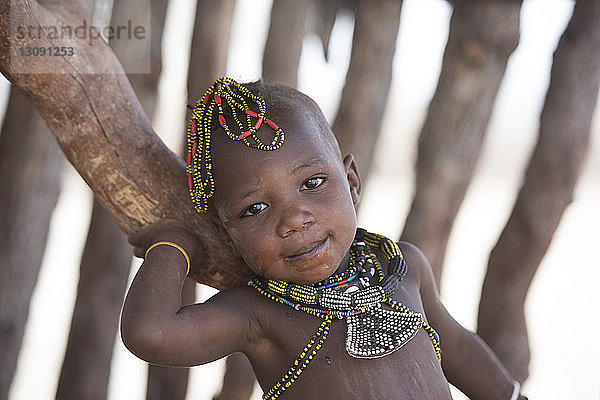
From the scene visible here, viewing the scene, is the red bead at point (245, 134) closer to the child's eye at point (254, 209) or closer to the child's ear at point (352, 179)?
the child's eye at point (254, 209)

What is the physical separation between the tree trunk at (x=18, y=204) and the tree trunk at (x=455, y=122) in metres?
1.52

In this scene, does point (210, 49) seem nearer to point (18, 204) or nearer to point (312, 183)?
point (18, 204)

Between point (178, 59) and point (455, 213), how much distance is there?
217cm

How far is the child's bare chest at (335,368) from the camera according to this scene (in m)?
1.58

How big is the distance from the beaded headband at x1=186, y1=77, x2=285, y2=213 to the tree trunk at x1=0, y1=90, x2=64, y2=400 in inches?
59.3

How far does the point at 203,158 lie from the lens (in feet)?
5.34

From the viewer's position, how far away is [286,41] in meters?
3.11

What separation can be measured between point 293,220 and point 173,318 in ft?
1.07

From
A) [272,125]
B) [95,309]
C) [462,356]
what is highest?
[272,125]

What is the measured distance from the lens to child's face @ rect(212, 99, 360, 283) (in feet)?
5.10

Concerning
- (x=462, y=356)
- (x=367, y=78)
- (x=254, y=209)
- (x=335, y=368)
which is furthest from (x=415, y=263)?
(x=367, y=78)

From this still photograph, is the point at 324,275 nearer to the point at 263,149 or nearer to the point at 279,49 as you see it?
the point at 263,149

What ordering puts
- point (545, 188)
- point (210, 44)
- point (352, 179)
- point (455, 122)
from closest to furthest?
point (352, 179), point (545, 188), point (455, 122), point (210, 44)

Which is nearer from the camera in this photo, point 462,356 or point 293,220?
point 293,220
